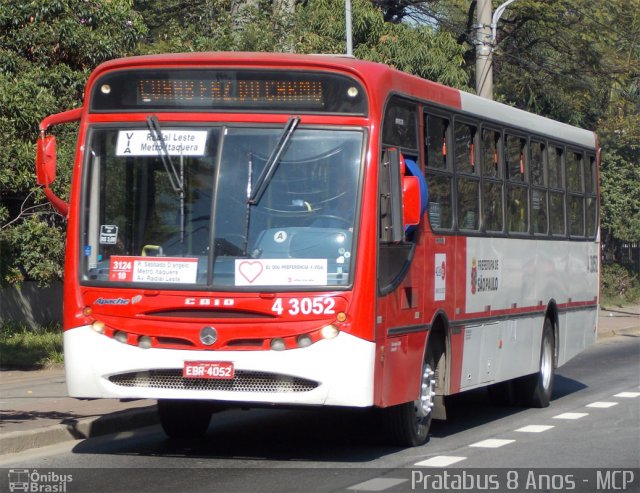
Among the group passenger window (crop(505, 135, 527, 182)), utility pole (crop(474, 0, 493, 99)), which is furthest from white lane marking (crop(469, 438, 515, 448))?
utility pole (crop(474, 0, 493, 99))

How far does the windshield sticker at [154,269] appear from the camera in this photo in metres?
9.77

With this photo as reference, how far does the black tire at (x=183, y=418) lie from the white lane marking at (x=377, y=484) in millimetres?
2559

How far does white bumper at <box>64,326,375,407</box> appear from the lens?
9.45m

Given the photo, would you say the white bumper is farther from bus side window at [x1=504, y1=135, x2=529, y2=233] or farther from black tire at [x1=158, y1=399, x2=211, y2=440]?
bus side window at [x1=504, y1=135, x2=529, y2=233]

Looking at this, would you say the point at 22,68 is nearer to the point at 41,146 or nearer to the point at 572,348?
the point at 41,146

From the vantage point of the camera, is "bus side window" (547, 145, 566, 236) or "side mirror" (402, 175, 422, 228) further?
"bus side window" (547, 145, 566, 236)

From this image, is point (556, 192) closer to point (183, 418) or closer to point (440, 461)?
point (440, 461)

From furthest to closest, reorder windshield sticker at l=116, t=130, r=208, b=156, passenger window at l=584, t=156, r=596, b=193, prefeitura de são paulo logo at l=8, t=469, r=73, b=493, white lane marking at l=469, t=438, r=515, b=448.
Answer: passenger window at l=584, t=156, r=596, b=193, white lane marking at l=469, t=438, r=515, b=448, windshield sticker at l=116, t=130, r=208, b=156, prefeitura de são paulo logo at l=8, t=469, r=73, b=493

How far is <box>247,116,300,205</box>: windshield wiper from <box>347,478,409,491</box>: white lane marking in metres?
2.31

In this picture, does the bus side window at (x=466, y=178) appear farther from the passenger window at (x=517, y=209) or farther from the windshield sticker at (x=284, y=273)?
the windshield sticker at (x=284, y=273)

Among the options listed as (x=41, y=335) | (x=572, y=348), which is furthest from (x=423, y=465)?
(x=41, y=335)

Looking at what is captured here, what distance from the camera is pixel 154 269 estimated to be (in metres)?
9.86

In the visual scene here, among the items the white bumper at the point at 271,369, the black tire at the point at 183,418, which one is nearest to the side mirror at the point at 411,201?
the white bumper at the point at 271,369

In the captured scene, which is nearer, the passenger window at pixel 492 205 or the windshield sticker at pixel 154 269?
the windshield sticker at pixel 154 269
